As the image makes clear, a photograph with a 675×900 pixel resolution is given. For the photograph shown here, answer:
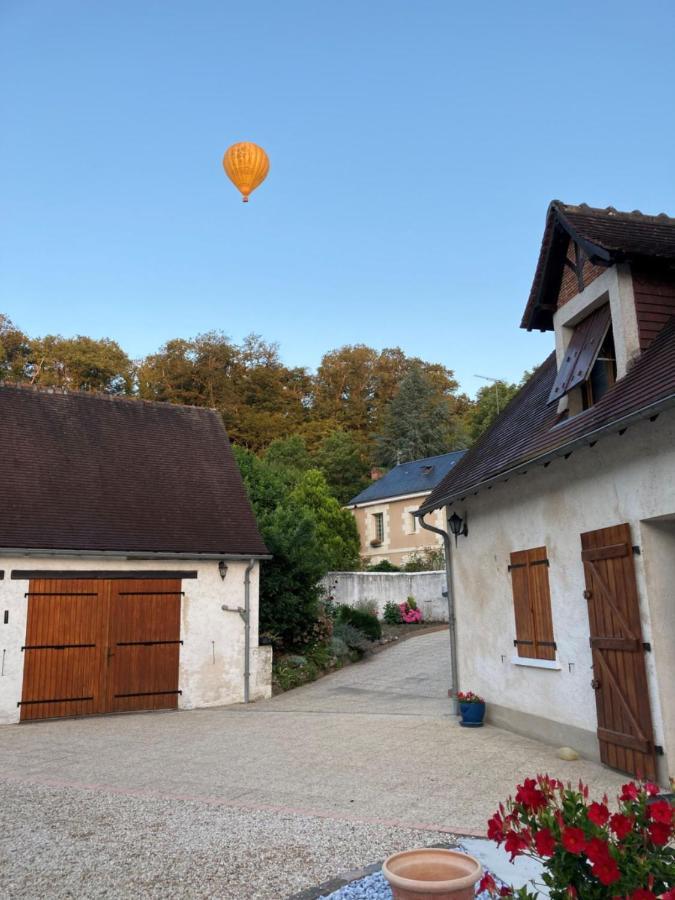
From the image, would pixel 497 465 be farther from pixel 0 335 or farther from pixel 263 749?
pixel 0 335

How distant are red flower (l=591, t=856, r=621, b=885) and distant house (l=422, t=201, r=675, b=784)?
3.89m

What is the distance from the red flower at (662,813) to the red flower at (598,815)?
0.56 feet

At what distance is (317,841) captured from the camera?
16.3ft

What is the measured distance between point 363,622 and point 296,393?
93.7ft

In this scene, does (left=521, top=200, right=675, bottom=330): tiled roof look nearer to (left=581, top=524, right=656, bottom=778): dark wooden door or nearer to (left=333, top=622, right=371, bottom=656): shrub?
(left=581, top=524, right=656, bottom=778): dark wooden door

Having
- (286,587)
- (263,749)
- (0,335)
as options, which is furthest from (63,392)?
(0,335)

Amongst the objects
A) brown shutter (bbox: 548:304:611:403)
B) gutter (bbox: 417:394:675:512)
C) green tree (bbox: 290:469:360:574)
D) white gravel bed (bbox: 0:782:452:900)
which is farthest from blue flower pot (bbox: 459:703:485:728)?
green tree (bbox: 290:469:360:574)

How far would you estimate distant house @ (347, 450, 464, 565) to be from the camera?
114 ft

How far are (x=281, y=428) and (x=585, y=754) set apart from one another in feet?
122

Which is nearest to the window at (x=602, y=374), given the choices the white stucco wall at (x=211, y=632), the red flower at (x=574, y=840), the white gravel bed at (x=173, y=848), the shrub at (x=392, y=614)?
the white gravel bed at (x=173, y=848)

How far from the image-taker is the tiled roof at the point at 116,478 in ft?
40.5

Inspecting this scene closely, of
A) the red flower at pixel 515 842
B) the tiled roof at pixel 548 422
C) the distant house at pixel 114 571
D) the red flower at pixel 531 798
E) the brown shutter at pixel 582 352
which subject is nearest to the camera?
the red flower at pixel 515 842

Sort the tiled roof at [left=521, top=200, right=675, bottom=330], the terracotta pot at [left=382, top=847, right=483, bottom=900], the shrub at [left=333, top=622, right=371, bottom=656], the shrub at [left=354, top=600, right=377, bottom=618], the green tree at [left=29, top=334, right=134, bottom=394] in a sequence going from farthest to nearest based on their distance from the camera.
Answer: the green tree at [left=29, top=334, right=134, bottom=394] → the shrub at [left=354, top=600, right=377, bottom=618] → the shrub at [left=333, top=622, right=371, bottom=656] → the tiled roof at [left=521, top=200, right=675, bottom=330] → the terracotta pot at [left=382, top=847, right=483, bottom=900]

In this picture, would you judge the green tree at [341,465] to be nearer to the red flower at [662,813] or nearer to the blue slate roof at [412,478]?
the blue slate roof at [412,478]
